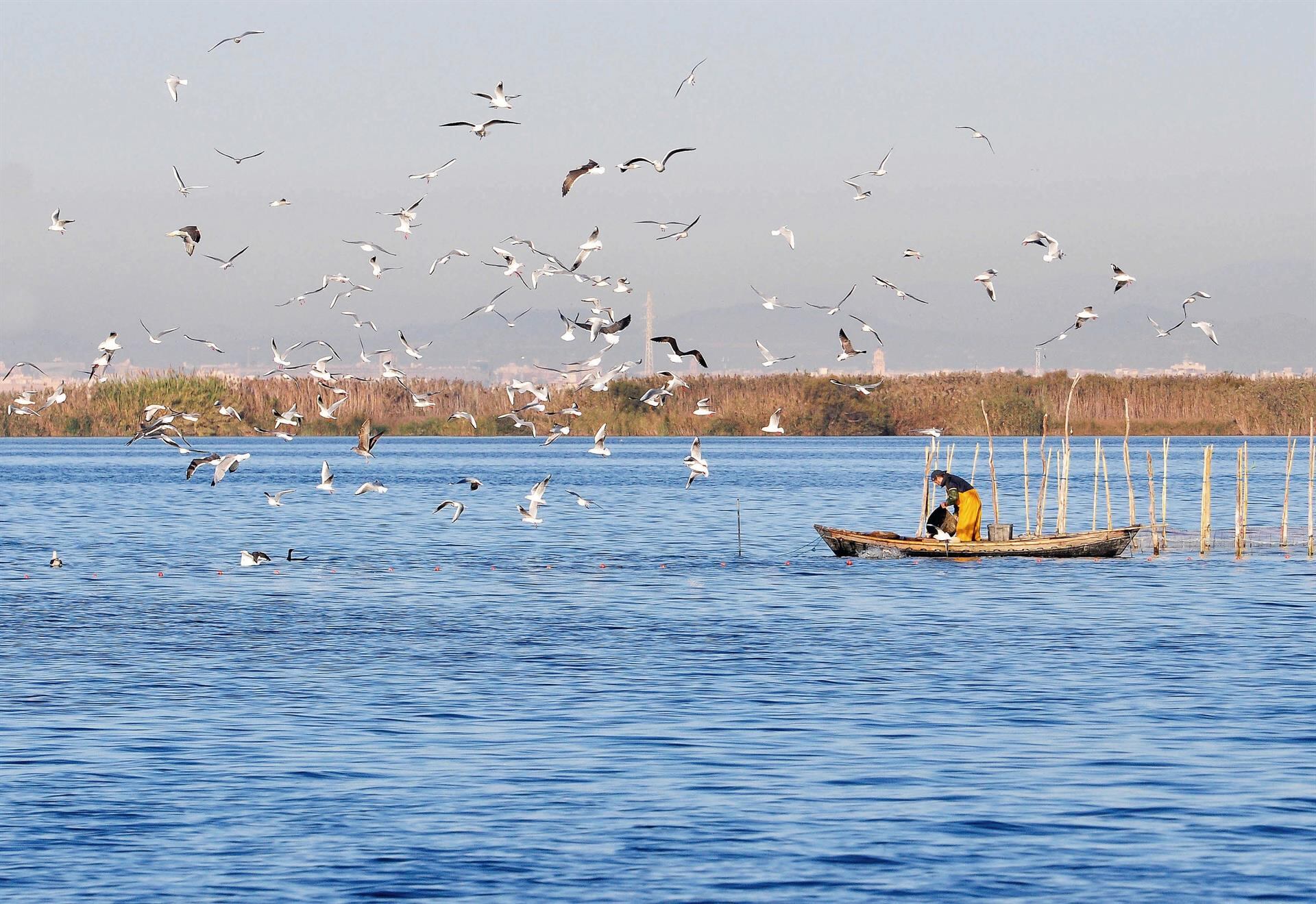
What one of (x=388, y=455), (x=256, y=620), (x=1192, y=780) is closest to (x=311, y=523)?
(x=256, y=620)

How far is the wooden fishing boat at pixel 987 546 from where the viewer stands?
37.0 meters

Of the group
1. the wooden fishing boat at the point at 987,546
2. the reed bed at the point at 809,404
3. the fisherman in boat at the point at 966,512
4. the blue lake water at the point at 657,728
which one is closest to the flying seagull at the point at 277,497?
the blue lake water at the point at 657,728

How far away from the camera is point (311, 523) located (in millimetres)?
56969

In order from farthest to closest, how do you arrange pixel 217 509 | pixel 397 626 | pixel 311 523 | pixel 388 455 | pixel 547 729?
pixel 388 455
pixel 217 509
pixel 311 523
pixel 397 626
pixel 547 729

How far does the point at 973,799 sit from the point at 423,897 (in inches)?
184

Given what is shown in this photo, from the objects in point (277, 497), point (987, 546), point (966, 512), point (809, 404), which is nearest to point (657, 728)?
point (277, 497)

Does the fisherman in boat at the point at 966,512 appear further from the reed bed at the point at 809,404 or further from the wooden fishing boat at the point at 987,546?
the reed bed at the point at 809,404

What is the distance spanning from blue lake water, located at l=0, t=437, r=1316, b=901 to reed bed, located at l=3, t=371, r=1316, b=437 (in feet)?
214

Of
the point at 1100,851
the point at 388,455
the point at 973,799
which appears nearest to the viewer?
the point at 1100,851

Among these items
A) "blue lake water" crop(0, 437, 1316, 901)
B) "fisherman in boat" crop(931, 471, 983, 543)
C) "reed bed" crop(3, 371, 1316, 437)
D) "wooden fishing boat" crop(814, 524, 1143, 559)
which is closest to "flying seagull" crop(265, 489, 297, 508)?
"blue lake water" crop(0, 437, 1316, 901)

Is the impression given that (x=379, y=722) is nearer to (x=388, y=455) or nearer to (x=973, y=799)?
(x=973, y=799)

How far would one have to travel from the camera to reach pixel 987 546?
37.0 metres

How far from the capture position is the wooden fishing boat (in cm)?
3703

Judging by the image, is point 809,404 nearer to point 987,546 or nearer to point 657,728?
point 987,546
